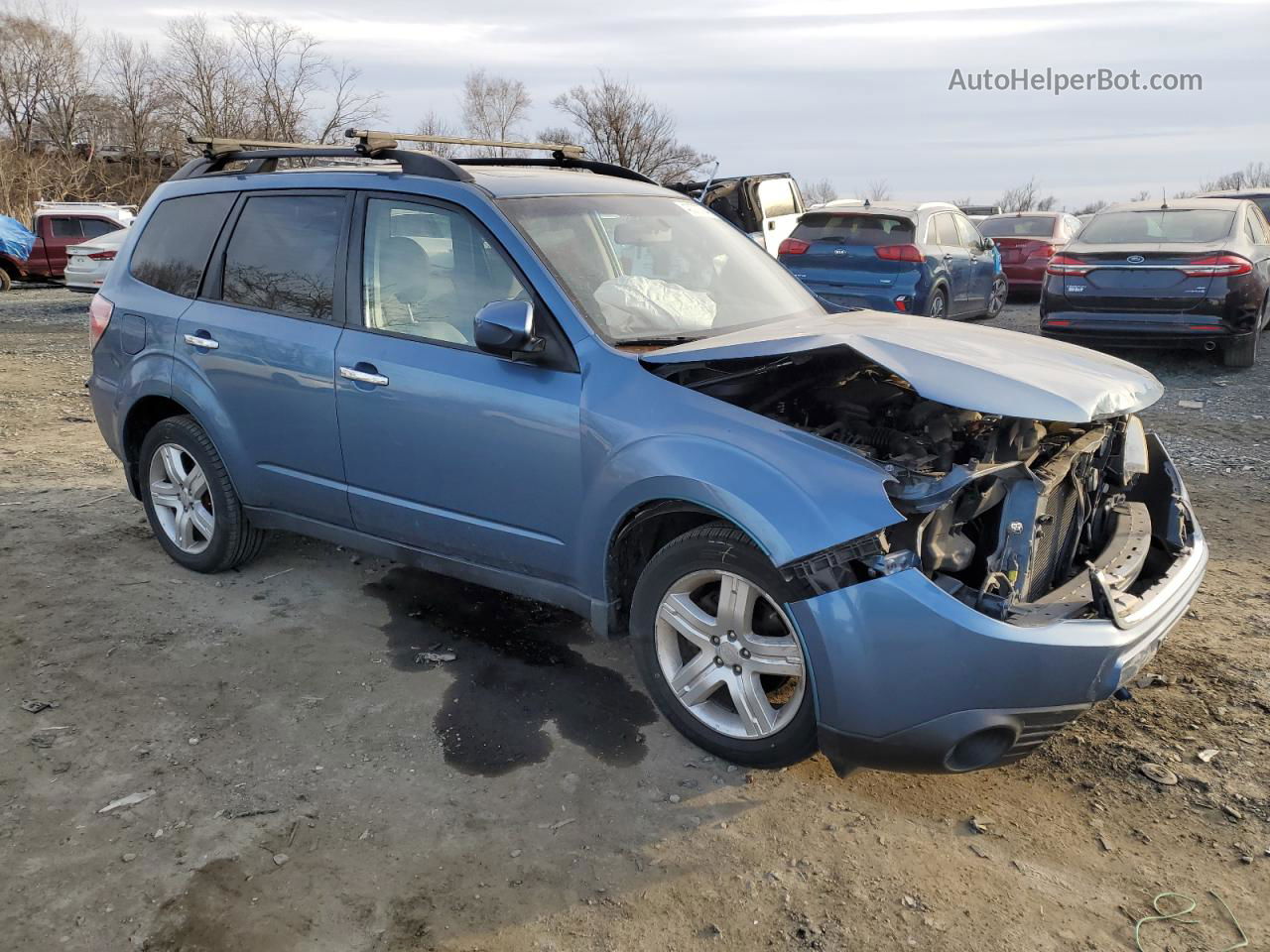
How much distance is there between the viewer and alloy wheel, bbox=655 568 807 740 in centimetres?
306

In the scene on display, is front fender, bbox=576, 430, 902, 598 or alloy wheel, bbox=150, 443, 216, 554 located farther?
alloy wheel, bbox=150, 443, 216, 554

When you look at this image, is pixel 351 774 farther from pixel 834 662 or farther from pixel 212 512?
pixel 212 512

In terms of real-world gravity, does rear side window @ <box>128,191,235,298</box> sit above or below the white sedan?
above

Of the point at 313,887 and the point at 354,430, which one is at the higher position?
the point at 354,430

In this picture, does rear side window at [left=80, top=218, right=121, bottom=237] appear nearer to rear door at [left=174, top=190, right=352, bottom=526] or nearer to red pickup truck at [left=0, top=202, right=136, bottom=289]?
red pickup truck at [left=0, top=202, right=136, bottom=289]

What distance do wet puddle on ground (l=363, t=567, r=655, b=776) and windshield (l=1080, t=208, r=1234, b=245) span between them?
8321 mm

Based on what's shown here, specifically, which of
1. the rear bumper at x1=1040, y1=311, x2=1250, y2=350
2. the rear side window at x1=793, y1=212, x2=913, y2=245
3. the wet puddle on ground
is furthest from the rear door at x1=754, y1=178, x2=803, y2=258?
the wet puddle on ground

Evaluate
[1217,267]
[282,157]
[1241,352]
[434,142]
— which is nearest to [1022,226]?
[1241,352]

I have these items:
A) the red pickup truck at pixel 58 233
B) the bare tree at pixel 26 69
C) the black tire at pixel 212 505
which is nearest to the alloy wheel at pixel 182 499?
the black tire at pixel 212 505

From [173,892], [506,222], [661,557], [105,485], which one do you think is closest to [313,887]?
[173,892]

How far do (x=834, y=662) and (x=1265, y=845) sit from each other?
139 centimetres

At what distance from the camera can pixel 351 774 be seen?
3.25m

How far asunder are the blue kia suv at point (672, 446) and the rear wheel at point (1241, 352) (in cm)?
722

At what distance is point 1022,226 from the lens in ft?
55.7
